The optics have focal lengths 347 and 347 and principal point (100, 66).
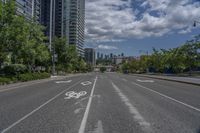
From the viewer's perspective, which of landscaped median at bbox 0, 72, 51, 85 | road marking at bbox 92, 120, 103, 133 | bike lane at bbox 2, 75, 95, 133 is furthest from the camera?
landscaped median at bbox 0, 72, 51, 85

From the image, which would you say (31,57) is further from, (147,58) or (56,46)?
(147,58)

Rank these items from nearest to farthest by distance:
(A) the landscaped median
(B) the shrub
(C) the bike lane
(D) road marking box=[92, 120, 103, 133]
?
1. (D) road marking box=[92, 120, 103, 133]
2. (C) the bike lane
3. (B) the shrub
4. (A) the landscaped median

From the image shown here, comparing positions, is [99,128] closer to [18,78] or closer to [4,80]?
[4,80]

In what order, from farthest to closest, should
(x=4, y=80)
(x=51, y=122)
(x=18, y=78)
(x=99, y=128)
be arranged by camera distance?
(x=18, y=78) → (x=4, y=80) → (x=51, y=122) → (x=99, y=128)

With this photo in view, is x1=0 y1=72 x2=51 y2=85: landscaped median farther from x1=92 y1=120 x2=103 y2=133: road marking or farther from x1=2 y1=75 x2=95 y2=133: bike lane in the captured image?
x1=92 y1=120 x2=103 y2=133: road marking

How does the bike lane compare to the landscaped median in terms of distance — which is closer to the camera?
the bike lane

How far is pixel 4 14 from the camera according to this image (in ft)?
123

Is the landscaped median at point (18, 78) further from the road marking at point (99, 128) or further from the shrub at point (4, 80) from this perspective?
the road marking at point (99, 128)

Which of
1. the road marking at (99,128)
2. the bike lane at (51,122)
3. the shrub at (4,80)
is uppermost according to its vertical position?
the shrub at (4,80)

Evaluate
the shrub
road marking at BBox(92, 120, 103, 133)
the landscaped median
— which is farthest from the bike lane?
the landscaped median

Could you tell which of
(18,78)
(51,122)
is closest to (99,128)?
(51,122)

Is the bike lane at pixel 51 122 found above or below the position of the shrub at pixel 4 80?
below

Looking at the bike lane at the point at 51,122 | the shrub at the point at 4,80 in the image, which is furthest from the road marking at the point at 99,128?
the shrub at the point at 4,80

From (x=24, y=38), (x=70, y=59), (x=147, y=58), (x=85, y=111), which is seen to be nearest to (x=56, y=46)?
(x=70, y=59)
